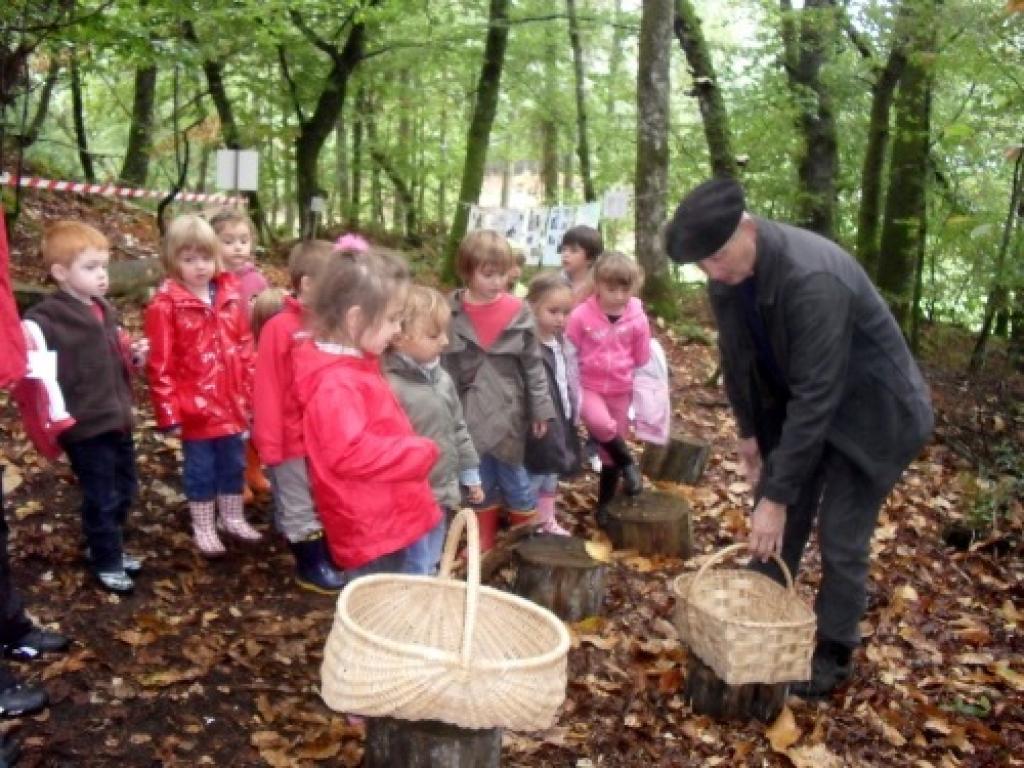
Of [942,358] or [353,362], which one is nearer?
[353,362]

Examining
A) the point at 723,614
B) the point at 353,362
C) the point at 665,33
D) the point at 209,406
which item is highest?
the point at 665,33

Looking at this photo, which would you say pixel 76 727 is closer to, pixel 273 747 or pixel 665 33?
pixel 273 747

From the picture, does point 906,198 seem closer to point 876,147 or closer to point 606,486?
point 876,147

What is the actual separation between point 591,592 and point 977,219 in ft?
20.6

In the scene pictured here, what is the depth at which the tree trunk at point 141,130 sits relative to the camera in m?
14.7

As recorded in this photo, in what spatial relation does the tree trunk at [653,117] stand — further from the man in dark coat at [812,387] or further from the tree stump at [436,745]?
the tree stump at [436,745]

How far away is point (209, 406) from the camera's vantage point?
489cm

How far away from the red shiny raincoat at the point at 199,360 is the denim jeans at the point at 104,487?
0.30 metres

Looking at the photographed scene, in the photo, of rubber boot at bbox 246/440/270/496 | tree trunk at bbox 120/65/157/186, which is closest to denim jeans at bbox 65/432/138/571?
rubber boot at bbox 246/440/270/496

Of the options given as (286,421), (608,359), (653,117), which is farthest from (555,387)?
(653,117)

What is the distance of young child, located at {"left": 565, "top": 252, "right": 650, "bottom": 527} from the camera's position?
577 cm

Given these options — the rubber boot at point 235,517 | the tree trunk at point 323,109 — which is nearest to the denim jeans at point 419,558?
the rubber boot at point 235,517

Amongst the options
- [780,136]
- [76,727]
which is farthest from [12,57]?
[780,136]

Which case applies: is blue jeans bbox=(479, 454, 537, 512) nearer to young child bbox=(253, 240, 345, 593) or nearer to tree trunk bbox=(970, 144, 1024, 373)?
young child bbox=(253, 240, 345, 593)
